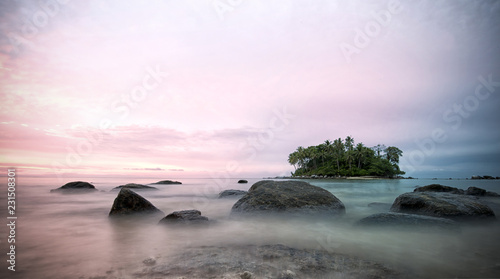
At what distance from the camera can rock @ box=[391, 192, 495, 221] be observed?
24.3ft

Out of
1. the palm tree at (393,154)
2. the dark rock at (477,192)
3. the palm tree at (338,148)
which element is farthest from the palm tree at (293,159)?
the dark rock at (477,192)

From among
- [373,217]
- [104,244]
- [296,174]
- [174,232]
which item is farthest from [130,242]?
[296,174]

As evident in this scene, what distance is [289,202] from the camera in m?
8.78

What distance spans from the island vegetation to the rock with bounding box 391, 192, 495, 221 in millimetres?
92600

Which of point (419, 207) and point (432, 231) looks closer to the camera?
point (432, 231)

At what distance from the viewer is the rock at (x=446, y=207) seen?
7.42 metres

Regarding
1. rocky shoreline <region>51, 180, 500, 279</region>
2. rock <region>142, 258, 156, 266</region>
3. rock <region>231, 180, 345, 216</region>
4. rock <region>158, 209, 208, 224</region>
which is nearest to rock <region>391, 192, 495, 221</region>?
rocky shoreline <region>51, 180, 500, 279</region>

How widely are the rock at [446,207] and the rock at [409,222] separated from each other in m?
1.88

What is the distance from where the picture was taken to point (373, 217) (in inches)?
259

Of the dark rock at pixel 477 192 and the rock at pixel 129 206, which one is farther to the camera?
the dark rock at pixel 477 192

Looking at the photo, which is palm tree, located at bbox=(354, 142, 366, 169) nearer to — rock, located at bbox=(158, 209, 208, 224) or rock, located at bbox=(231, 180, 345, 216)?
rock, located at bbox=(231, 180, 345, 216)

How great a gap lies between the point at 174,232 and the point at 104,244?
153cm

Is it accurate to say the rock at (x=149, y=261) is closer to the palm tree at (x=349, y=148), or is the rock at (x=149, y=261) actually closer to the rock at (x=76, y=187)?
the rock at (x=76, y=187)

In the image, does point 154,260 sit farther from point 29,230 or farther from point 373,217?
point 373,217
